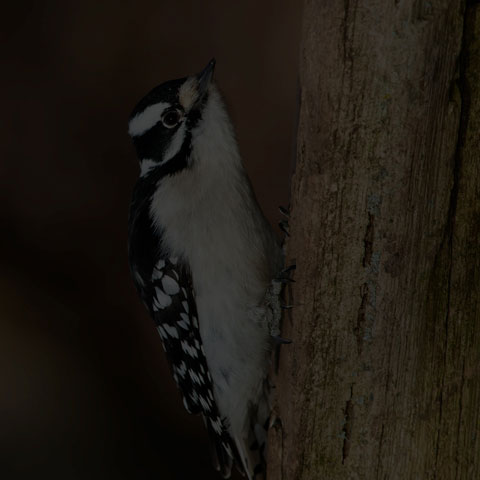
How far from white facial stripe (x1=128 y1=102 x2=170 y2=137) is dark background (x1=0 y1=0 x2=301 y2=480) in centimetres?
144

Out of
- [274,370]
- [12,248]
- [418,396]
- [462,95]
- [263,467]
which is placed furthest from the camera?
[12,248]

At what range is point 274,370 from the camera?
2295 mm

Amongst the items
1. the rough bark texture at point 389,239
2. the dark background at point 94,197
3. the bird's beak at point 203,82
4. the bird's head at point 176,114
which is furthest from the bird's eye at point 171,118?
the dark background at point 94,197

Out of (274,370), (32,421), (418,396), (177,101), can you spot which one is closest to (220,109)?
(177,101)

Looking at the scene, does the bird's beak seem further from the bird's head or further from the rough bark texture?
the rough bark texture

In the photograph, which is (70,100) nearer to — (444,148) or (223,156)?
(223,156)

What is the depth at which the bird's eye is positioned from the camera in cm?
237

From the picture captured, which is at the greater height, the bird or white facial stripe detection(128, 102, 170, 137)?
white facial stripe detection(128, 102, 170, 137)

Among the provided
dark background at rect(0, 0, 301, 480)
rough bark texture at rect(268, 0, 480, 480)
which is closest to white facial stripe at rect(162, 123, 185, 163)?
rough bark texture at rect(268, 0, 480, 480)

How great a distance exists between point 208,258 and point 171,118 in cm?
55

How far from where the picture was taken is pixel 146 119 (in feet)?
7.93

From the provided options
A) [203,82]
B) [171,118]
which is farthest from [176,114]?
[203,82]

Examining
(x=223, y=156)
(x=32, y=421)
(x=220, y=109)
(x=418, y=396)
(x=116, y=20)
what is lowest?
(x=32, y=421)

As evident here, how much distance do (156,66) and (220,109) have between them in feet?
5.76
